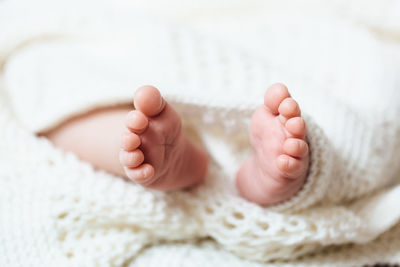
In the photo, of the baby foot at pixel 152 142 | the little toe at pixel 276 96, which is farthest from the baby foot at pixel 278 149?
→ the baby foot at pixel 152 142

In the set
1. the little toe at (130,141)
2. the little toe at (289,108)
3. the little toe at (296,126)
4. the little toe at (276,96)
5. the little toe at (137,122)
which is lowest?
the little toe at (130,141)

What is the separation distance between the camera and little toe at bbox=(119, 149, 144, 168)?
1.45ft

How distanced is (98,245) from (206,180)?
204 millimetres

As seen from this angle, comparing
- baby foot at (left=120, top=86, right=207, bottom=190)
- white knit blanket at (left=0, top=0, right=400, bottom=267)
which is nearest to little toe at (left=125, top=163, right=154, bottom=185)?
baby foot at (left=120, top=86, right=207, bottom=190)

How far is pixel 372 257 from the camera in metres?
0.68

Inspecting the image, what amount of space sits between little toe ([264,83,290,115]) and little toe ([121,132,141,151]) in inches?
6.6

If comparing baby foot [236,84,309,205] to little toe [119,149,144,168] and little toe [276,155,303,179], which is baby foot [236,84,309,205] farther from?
little toe [119,149,144,168]

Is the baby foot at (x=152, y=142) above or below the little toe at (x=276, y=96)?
below

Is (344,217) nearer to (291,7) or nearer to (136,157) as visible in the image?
(136,157)

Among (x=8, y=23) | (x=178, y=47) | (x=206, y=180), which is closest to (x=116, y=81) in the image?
(x=178, y=47)

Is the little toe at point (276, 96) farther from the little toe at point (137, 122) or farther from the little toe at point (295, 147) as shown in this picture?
the little toe at point (137, 122)

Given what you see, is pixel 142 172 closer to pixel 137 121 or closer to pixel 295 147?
pixel 137 121

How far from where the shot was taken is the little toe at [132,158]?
0.44 metres

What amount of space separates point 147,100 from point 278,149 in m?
0.17
